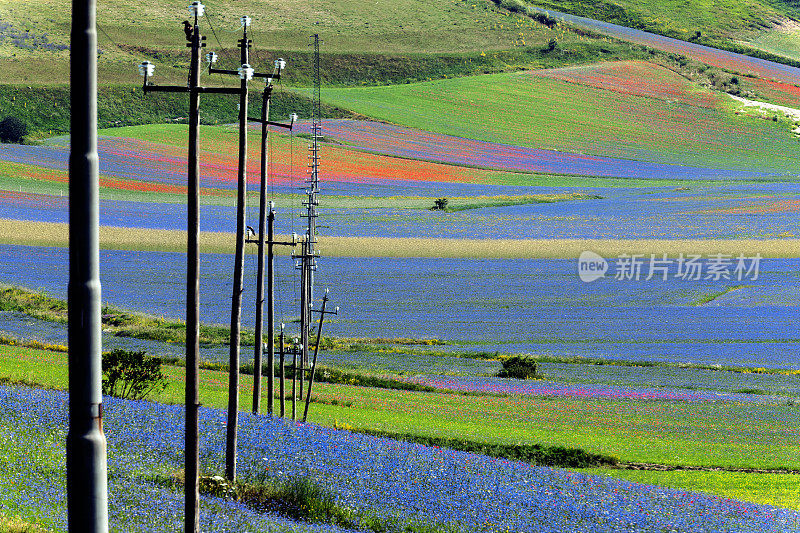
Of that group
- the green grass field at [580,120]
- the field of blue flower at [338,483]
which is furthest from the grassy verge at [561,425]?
the green grass field at [580,120]

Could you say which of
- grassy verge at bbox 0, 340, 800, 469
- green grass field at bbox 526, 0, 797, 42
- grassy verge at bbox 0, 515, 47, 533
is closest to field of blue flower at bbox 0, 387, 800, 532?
grassy verge at bbox 0, 515, 47, 533

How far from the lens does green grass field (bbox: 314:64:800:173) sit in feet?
370

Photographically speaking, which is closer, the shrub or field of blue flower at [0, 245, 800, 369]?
field of blue flower at [0, 245, 800, 369]

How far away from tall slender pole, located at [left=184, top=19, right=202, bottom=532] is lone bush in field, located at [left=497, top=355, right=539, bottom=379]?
31067 mm

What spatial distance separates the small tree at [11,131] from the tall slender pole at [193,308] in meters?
85.7

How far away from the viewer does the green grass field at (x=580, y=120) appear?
112625mm

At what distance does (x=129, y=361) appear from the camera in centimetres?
3291

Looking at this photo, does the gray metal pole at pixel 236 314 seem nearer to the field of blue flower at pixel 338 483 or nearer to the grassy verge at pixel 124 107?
the field of blue flower at pixel 338 483

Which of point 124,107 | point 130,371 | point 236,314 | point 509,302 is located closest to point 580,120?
point 124,107

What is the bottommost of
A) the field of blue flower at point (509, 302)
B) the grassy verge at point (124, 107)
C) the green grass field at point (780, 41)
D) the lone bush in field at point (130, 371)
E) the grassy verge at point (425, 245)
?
Result: the field of blue flower at point (509, 302)

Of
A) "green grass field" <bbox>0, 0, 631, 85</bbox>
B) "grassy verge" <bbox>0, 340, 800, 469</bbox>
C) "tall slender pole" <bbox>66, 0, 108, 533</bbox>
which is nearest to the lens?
"tall slender pole" <bbox>66, 0, 108, 533</bbox>

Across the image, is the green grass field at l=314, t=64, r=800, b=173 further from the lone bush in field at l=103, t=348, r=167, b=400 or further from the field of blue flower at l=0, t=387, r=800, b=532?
the field of blue flower at l=0, t=387, r=800, b=532

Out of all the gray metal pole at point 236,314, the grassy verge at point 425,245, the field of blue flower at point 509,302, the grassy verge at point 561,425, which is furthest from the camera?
the grassy verge at point 425,245

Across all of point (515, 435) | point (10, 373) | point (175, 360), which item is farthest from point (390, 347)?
point (10, 373)
